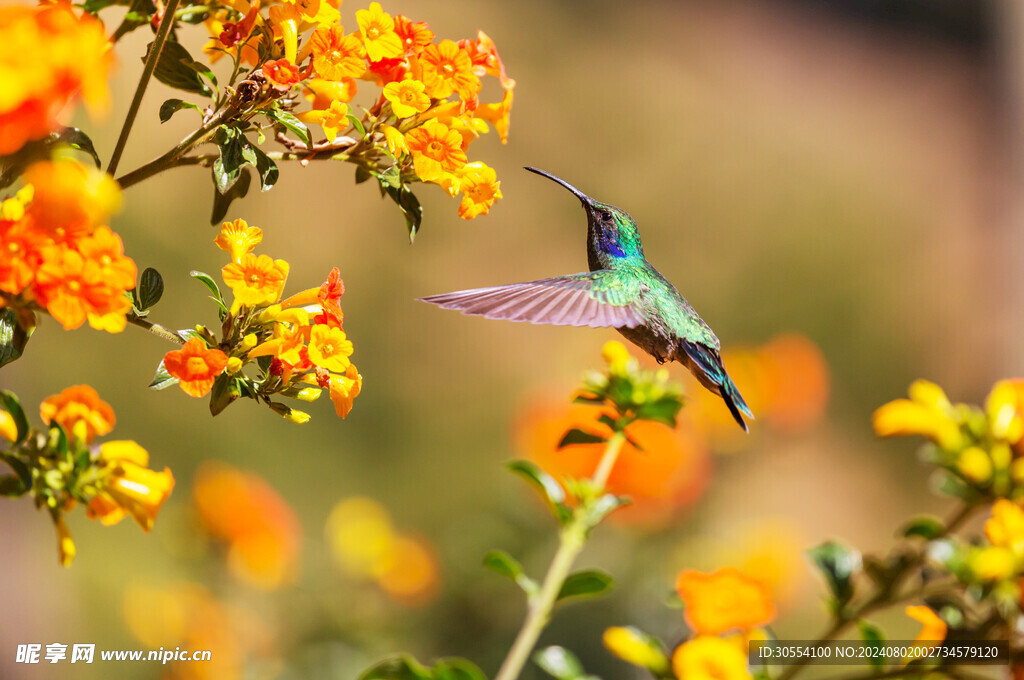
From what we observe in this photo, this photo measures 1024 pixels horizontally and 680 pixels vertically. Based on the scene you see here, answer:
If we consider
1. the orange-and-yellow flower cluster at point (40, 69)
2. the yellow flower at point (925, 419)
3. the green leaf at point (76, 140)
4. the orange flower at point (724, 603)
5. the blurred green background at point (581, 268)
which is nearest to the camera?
the orange-and-yellow flower cluster at point (40, 69)

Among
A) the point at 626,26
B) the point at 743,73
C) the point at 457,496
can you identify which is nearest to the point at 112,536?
the point at 457,496

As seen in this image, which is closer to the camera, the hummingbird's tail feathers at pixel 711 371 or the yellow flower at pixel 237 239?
the yellow flower at pixel 237 239

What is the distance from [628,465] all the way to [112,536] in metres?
1.95

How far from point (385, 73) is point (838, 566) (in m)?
A: 0.73

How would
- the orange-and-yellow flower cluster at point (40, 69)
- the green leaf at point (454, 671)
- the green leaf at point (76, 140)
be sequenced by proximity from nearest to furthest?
the orange-and-yellow flower cluster at point (40, 69), the green leaf at point (76, 140), the green leaf at point (454, 671)

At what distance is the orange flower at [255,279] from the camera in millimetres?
670

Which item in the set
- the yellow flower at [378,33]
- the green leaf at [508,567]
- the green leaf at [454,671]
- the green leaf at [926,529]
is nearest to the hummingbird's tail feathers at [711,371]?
the green leaf at [926,529]

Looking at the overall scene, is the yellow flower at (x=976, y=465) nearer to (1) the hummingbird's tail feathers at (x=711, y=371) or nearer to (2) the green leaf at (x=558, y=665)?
(1) the hummingbird's tail feathers at (x=711, y=371)

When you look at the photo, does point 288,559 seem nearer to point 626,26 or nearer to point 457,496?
point 457,496

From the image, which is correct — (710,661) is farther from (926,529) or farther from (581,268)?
(581,268)

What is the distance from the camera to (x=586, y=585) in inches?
36.0

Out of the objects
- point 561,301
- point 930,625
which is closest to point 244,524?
point 561,301

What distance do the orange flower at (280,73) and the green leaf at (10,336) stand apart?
0.25m

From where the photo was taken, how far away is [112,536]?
2.87m
